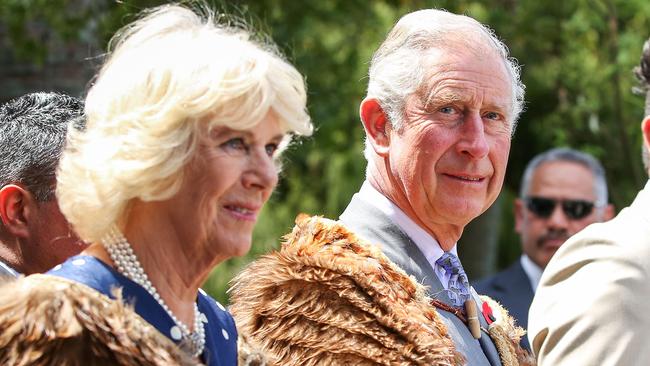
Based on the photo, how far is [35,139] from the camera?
331 centimetres

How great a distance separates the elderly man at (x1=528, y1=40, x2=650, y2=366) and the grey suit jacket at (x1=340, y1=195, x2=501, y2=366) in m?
0.21

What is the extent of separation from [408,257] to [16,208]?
1102 mm

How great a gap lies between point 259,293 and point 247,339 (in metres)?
0.32

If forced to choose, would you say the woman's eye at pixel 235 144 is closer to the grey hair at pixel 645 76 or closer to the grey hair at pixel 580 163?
the grey hair at pixel 645 76

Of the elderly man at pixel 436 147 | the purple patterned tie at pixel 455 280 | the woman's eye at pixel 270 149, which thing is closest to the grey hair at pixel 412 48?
the elderly man at pixel 436 147

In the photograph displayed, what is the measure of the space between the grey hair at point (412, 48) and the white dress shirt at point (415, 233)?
229mm

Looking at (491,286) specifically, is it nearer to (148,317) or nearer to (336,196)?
(336,196)

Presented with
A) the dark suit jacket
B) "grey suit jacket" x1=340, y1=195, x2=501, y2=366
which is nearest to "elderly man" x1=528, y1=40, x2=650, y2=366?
"grey suit jacket" x1=340, y1=195, x2=501, y2=366

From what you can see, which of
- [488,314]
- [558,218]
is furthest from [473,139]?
[558,218]

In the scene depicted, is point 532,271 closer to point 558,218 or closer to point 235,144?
point 558,218

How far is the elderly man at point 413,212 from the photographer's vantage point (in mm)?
2998

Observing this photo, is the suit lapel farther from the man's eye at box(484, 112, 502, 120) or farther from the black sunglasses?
the black sunglasses

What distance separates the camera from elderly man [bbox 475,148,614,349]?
6176 millimetres

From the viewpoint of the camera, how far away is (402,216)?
11.0 ft
